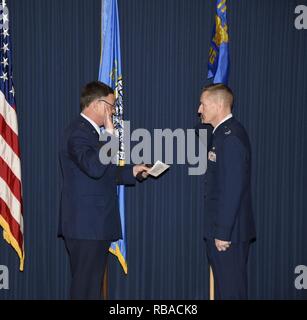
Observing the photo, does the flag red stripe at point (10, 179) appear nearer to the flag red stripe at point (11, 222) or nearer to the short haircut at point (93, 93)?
the flag red stripe at point (11, 222)

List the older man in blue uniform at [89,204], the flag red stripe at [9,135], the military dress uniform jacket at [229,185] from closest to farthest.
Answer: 1. the military dress uniform jacket at [229,185]
2. the older man in blue uniform at [89,204]
3. the flag red stripe at [9,135]

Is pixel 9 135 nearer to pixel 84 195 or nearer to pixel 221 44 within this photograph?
pixel 84 195

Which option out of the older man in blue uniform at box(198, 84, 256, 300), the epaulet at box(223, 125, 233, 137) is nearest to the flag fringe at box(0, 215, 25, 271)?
the older man in blue uniform at box(198, 84, 256, 300)

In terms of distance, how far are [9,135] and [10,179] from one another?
1.05 ft

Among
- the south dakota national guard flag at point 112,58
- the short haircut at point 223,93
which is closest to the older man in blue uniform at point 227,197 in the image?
the short haircut at point 223,93

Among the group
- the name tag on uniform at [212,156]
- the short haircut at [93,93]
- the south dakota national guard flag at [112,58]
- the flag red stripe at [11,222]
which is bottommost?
the flag red stripe at [11,222]

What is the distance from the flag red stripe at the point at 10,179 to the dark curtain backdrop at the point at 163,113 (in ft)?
0.82

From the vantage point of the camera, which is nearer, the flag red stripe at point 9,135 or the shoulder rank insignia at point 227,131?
the shoulder rank insignia at point 227,131

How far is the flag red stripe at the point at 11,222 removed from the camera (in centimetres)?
298

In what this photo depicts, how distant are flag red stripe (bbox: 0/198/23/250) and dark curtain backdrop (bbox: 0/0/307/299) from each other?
0.81ft

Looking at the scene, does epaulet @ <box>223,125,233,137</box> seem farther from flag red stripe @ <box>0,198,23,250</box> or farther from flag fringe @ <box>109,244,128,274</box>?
flag red stripe @ <box>0,198,23,250</box>

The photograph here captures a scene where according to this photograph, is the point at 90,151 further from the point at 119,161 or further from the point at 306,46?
the point at 306,46
